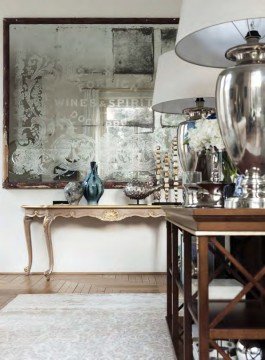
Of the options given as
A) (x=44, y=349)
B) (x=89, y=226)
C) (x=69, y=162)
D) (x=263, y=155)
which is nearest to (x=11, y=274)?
(x=89, y=226)

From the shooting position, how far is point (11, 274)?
157 inches

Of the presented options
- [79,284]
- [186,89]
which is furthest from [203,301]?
[79,284]

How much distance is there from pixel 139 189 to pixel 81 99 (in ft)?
2.99

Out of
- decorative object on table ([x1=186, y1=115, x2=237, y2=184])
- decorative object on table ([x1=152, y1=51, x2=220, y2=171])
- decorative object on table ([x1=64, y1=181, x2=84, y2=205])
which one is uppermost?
decorative object on table ([x1=152, y1=51, x2=220, y2=171])

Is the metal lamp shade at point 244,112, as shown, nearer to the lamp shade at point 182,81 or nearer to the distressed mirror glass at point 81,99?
the lamp shade at point 182,81

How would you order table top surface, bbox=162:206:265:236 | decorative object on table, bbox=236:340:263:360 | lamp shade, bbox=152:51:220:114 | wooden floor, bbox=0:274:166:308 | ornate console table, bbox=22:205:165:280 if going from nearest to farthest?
table top surface, bbox=162:206:265:236 → decorative object on table, bbox=236:340:263:360 → lamp shade, bbox=152:51:220:114 → wooden floor, bbox=0:274:166:308 → ornate console table, bbox=22:205:165:280

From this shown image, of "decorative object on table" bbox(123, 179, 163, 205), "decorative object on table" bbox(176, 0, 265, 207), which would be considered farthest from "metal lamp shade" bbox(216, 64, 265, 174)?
"decorative object on table" bbox(123, 179, 163, 205)

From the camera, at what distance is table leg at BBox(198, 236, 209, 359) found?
102cm

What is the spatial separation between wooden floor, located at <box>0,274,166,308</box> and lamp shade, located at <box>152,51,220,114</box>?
149 centimetres

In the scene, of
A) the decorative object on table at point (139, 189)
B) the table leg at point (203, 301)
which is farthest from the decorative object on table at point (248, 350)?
the decorative object on table at point (139, 189)

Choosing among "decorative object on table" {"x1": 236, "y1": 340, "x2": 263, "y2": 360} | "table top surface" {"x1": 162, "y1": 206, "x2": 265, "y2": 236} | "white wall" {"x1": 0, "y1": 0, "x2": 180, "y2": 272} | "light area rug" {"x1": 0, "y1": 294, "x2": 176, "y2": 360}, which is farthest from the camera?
"white wall" {"x1": 0, "y1": 0, "x2": 180, "y2": 272}

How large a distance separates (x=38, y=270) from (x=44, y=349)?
7.19ft

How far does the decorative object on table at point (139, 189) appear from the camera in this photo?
3830mm

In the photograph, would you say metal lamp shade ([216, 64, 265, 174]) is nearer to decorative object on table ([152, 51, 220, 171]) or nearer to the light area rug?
decorative object on table ([152, 51, 220, 171])
